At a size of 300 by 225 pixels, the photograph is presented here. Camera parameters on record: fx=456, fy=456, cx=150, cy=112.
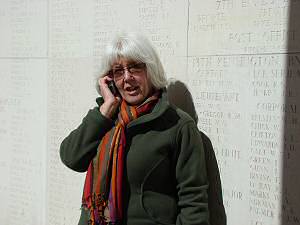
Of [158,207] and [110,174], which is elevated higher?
[110,174]

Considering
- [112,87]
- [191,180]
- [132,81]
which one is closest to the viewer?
[191,180]

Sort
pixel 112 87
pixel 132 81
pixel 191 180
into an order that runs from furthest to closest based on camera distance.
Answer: pixel 112 87
pixel 132 81
pixel 191 180

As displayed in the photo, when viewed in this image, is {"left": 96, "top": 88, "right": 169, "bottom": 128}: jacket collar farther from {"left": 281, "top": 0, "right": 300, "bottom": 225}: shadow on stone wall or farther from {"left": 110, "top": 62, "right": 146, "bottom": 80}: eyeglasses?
{"left": 281, "top": 0, "right": 300, "bottom": 225}: shadow on stone wall

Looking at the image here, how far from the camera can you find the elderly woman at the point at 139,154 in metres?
2.14

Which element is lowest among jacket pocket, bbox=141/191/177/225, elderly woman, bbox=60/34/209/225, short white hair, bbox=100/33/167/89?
jacket pocket, bbox=141/191/177/225

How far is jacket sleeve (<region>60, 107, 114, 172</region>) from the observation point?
7.25ft

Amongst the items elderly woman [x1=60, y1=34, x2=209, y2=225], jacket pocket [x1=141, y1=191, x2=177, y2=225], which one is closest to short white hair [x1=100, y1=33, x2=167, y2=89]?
elderly woman [x1=60, y1=34, x2=209, y2=225]

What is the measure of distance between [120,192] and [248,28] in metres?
1.02

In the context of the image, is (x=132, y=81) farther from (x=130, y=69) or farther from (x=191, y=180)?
(x=191, y=180)

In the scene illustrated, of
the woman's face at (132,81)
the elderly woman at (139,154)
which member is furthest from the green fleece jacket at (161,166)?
the woman's face at (132,81)

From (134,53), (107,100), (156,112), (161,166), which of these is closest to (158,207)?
(161,166)

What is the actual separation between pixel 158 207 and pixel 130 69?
671mm

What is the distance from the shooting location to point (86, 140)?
222cm

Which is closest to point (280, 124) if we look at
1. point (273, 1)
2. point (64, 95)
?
point (273, 1)
